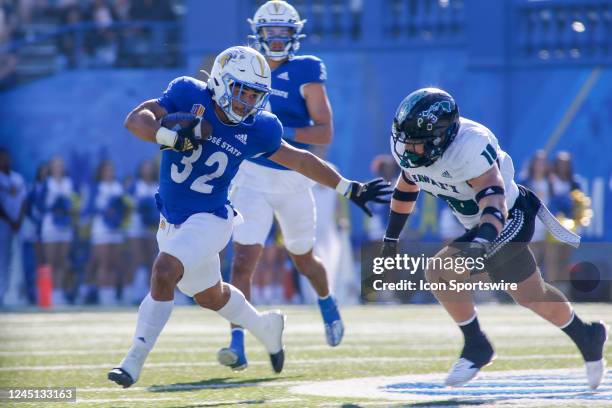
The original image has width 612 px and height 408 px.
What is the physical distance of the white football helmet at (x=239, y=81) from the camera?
597cm

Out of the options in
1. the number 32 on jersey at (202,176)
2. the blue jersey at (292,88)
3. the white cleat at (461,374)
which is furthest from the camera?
the blue jersey at (292,88)

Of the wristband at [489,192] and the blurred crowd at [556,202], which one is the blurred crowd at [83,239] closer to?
the blurred crowd at [556,202]

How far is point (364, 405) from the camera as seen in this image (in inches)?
218

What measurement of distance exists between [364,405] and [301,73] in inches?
107

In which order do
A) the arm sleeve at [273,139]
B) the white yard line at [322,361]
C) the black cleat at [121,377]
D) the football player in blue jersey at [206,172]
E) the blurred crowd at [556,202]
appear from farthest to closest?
1. the blurred crowd at [556,202]
2. the white yard line at [322,361]
3. the arm sleeve at [273,139]
4. the football player in blue jersey at [206,172]
5. the black cleat at [121,377]

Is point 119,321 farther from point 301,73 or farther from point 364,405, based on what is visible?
point 364,405

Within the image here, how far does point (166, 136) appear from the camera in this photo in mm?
5609

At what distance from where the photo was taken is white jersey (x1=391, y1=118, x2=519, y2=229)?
578cm

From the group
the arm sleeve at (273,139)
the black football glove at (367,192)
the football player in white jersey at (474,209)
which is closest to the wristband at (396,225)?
the football player in white jersey at (474,209)

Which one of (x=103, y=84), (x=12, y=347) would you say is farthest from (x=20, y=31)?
(x=12, y=347)

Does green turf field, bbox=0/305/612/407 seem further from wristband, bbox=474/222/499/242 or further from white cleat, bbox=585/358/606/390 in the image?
wristband, bbox=474/222/499/242

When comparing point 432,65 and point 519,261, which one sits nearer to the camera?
point 519,261

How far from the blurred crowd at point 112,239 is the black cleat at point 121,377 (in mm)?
8043

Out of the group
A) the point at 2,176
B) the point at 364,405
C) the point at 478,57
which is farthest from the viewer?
the point at 478,57
